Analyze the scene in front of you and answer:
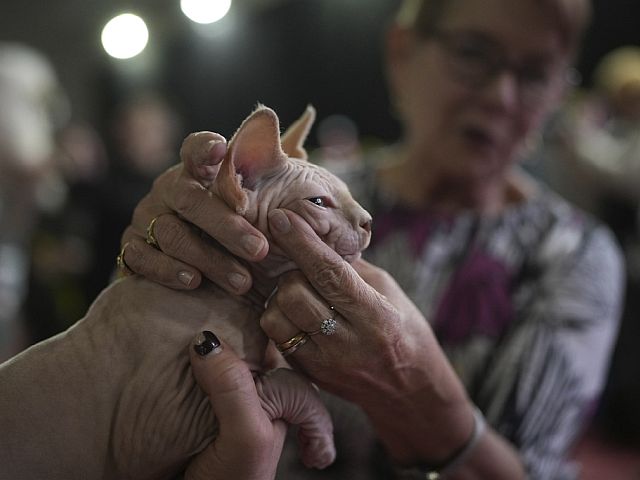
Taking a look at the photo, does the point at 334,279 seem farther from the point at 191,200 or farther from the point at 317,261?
the point at 191,200

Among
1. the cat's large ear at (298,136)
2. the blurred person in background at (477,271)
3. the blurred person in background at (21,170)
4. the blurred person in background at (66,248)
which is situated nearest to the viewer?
the cat's large ear at (298,136)

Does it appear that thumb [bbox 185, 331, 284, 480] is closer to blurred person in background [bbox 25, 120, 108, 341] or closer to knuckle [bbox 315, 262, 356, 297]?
knuckle [bbox 315, 262, 356, 297]

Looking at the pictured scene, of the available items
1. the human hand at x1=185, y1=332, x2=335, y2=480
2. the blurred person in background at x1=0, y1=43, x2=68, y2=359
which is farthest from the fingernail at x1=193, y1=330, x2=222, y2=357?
the blurred person in background at x1=0, y1=43, x2=68, y2=359

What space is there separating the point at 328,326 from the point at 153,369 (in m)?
0.15

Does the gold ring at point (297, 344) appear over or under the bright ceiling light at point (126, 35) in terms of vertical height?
under

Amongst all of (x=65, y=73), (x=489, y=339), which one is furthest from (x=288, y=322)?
(x=65, y=73)

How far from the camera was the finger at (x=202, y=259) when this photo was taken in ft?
1.90

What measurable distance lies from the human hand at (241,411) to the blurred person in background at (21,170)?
0.87 metres

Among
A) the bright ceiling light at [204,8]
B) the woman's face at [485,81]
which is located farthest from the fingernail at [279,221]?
the woman's face at [485,81]

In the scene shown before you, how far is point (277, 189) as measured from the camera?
1.94 ft

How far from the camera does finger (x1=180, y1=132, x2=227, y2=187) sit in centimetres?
57

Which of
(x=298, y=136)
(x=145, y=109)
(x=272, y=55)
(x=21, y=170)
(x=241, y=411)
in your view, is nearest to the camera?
(x=241, y=411)

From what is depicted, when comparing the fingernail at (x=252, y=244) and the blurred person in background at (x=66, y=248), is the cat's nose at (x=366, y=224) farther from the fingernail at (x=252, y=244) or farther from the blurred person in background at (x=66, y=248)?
the blurred person in background at (x=66, y=248)

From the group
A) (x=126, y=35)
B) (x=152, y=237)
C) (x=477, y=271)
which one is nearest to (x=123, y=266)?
(x=152, y=237)
